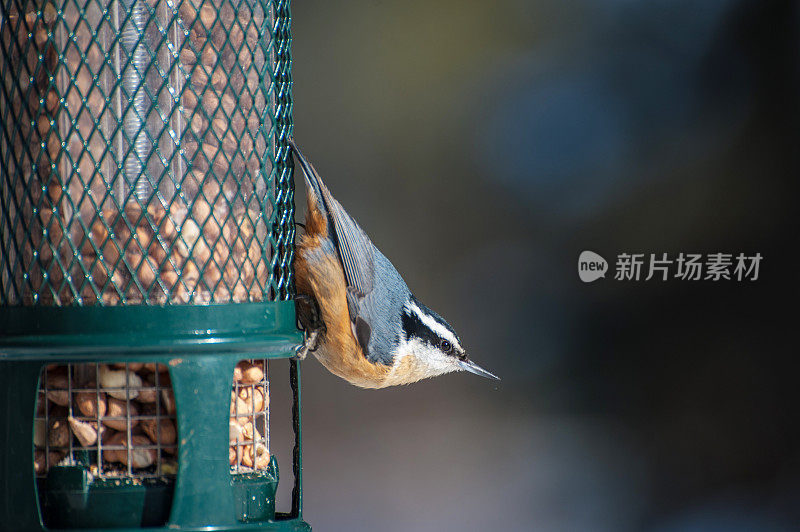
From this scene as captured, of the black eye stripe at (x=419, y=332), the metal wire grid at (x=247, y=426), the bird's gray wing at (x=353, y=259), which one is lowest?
the metal wire grid at (x=247, y=426)

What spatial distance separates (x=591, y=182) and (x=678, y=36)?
126 centimetres

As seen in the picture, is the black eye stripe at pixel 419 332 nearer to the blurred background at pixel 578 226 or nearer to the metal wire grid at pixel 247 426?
the metal wire grid at pixel 247 426

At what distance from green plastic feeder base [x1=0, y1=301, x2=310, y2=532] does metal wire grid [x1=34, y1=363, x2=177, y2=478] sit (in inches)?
1.6

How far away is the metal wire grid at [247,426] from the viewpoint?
2.42 metres

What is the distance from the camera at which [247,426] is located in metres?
2.47


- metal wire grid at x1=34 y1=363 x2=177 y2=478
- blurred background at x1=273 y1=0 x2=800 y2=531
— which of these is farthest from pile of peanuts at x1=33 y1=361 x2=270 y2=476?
blurred background at x1=273 y1=0 x2=800 y2=531

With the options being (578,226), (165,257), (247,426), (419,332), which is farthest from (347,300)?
(578,226)

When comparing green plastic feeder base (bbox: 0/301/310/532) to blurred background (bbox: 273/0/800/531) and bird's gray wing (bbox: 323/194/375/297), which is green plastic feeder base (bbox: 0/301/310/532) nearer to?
bird's gray wing (bbox: 323/194/375/297)

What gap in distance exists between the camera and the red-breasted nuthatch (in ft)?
10.1

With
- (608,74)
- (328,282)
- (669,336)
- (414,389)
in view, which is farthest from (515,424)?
(328,282)

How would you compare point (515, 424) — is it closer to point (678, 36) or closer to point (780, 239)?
point (780, 239)

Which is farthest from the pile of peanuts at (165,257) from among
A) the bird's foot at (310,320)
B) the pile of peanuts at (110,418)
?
the bird's foot at (310,320)

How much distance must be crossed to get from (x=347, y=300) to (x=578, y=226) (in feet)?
16.5

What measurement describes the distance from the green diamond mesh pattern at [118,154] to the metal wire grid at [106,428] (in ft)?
0.64
